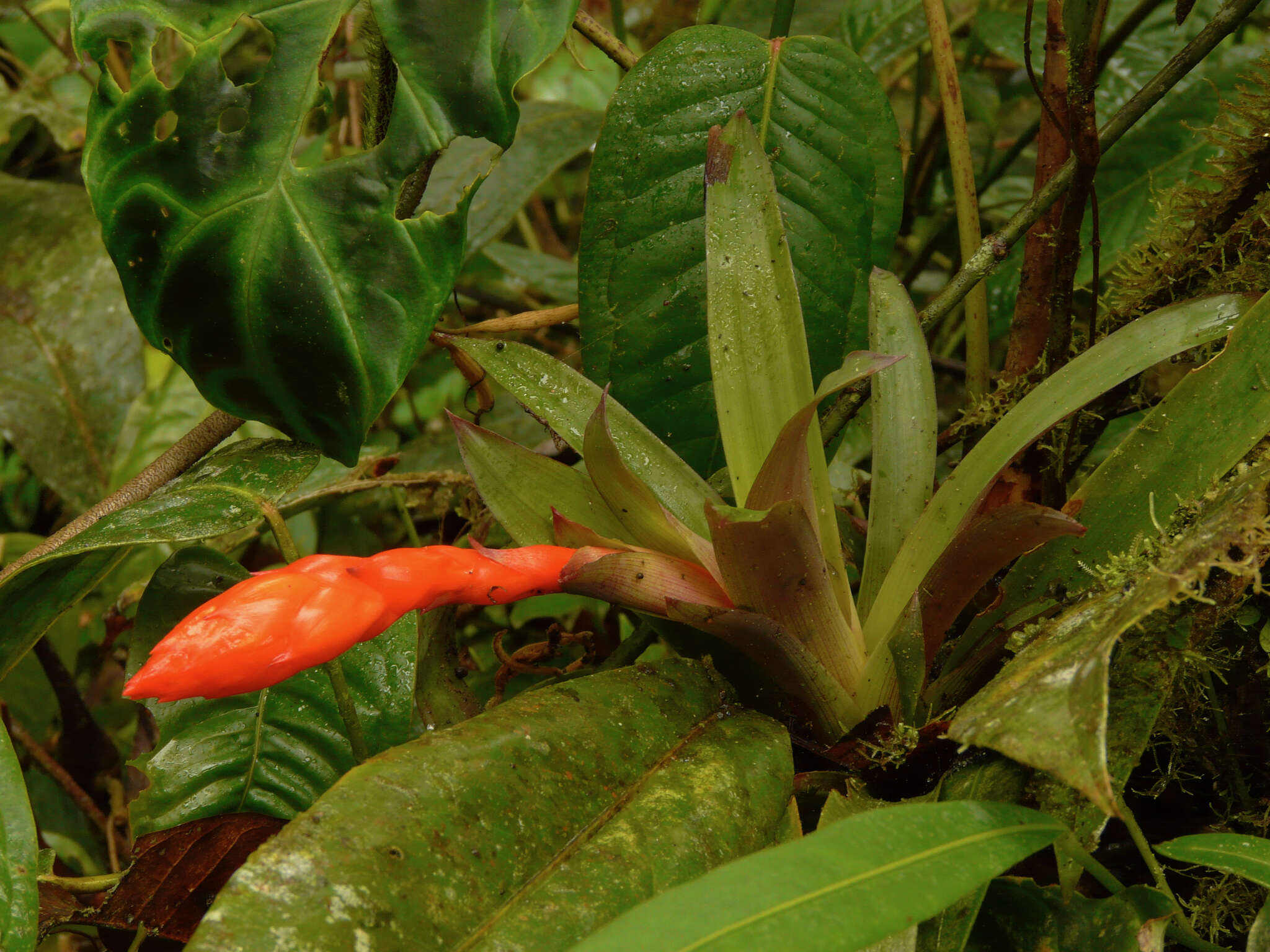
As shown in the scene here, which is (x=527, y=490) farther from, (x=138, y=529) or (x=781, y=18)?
(x=781, y=18)

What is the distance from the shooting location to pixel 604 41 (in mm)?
998

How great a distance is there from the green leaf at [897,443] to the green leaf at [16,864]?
1.86ft

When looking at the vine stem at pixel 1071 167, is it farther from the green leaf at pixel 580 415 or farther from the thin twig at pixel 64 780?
the thin twig at pixel 64 780

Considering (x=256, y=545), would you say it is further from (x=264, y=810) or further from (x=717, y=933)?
(x=717, y=933)

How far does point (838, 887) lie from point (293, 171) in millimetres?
608

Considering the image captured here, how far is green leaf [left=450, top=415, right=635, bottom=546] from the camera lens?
736 millimetres

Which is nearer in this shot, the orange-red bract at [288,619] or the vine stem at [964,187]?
the orange-red bract at [288,619]

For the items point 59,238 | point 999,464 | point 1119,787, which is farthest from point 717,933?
point 59,238

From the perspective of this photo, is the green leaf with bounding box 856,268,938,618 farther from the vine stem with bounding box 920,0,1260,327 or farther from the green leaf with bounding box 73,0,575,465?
the green leaf with bounding box 73,0,575,465

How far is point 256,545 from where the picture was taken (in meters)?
1.37

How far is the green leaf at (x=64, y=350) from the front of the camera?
4.54 ft

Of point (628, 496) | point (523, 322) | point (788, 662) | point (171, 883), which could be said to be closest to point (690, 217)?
point (523, 322)

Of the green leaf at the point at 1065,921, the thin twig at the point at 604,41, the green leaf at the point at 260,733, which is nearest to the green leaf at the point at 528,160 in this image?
the thin twig at the point at 604,41

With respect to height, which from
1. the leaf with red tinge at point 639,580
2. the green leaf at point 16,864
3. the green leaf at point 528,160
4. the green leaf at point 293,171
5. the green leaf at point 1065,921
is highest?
the green leaf at point 293,171
